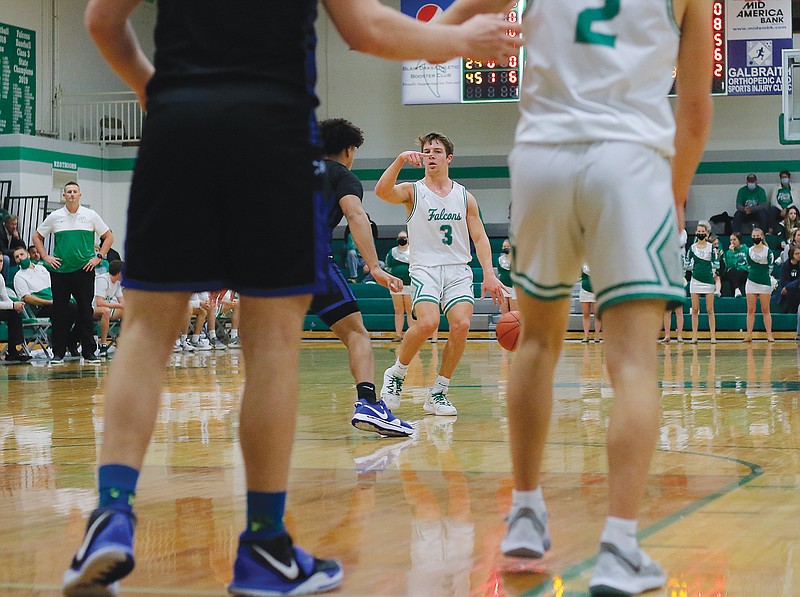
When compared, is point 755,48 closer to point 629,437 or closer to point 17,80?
point 17,80

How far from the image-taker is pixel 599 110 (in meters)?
2.78

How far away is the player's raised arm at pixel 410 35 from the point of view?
2.73 m

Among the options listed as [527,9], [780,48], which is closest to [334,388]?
[527,9]

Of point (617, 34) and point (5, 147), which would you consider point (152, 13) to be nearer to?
point (5, 147)

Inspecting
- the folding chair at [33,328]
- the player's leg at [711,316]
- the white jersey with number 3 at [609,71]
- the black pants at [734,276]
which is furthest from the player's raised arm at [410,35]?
the black pants at [734,276]

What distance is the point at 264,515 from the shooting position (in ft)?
8.77

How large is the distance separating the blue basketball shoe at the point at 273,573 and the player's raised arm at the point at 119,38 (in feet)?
3.76

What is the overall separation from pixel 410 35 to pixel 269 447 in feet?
3.48

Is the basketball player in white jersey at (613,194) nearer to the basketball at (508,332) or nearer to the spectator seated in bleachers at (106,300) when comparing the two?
the basketball at (508,332)

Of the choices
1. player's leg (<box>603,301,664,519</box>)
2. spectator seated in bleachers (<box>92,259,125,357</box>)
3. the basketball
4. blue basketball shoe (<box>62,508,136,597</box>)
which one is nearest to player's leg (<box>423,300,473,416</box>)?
the basketball

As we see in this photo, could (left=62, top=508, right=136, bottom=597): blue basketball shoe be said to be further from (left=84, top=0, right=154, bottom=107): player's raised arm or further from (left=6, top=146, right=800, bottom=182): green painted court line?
(left=6, top=146, right=800, bottom=182): green painted court line

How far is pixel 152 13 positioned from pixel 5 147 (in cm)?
636

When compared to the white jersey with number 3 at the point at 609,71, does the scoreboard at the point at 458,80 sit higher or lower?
higher

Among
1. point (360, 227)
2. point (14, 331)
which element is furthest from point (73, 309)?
point (360, 227)
